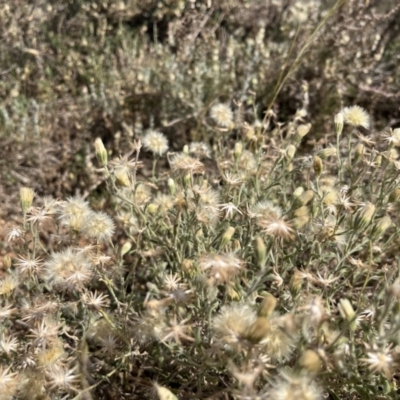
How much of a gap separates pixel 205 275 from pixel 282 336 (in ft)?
0.72

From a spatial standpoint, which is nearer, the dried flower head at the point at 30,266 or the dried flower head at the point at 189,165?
the dried flower head at the point at 30,266

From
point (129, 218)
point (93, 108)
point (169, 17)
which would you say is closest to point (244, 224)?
point (129, 218)

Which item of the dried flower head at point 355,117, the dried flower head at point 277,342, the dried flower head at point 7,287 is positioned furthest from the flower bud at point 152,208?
the dried flower head at point 355,117

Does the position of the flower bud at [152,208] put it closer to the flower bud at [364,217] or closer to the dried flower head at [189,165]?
the dried flower head at [189,165]

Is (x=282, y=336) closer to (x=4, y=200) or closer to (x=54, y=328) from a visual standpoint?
(x=54, y=328)

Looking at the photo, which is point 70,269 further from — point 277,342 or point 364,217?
point 364,217

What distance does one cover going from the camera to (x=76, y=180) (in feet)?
8.43

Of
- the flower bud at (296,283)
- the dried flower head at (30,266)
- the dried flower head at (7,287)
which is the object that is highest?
the flower bud at (296,283)

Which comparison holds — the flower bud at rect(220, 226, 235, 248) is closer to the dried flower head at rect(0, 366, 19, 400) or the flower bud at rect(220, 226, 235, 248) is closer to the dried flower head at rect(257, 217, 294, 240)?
the dried flower head at rect(257, 217, 294, 240)

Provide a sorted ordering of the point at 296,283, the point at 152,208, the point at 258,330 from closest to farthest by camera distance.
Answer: the point at 258,330 → the point at 296,283 → the point at 152,208

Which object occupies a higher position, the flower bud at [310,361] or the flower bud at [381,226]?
the flower bud at [381,226]

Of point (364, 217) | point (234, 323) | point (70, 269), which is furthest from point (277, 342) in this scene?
point (70, 269)

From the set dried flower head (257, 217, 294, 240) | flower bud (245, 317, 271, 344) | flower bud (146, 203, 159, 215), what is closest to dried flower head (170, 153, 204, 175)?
flower bud (146, 203, 159, 215)

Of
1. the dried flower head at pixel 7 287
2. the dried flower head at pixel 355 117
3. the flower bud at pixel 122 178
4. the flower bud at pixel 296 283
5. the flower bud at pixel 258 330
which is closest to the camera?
the flower bud at pixel 258 330
